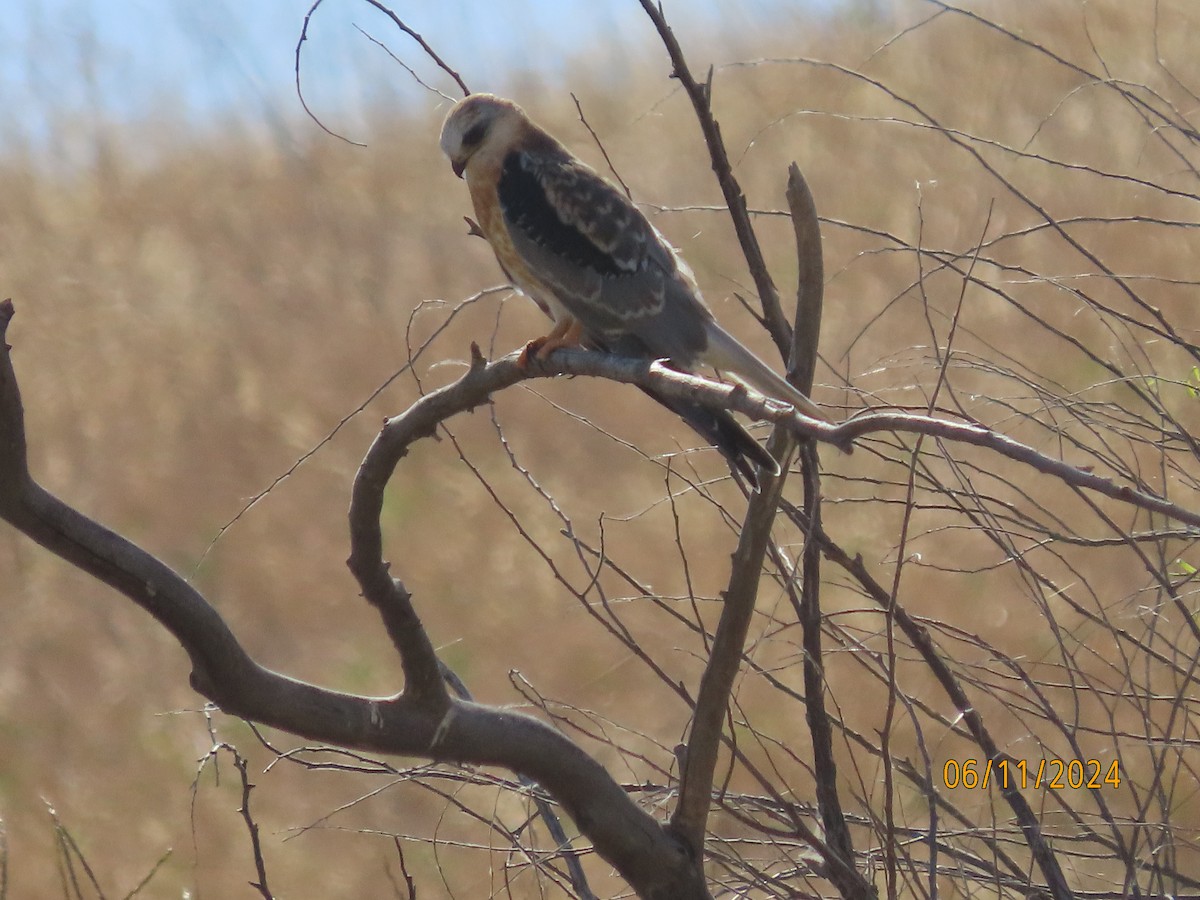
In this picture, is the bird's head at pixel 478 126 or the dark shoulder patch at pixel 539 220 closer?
the dark shoulder patch at pixel 539 220

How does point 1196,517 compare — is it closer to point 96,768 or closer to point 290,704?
point 290,704

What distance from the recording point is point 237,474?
542cm

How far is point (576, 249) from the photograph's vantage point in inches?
92.4

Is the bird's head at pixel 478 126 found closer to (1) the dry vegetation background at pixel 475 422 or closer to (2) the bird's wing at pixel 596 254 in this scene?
(2) the bird's wing at pixel 596 254

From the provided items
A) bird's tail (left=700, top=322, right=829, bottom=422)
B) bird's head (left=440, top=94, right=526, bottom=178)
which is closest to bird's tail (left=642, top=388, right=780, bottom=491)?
bird's tail (left=700, top=322, right=829, bottom=422)

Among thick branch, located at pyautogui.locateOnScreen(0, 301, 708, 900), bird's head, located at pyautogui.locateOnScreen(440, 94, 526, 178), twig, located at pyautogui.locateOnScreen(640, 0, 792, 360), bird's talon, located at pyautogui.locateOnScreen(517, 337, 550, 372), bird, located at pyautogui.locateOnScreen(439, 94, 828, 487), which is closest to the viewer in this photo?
thick branch, located at pyautogui.locateOnScreen(0, 301, 708, 900)

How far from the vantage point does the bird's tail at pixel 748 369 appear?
1.66 m

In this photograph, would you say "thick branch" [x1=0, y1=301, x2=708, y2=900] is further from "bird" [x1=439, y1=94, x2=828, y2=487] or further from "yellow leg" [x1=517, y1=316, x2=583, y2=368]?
"bird" [x1=439, y1=94, x2=828, y2=487]

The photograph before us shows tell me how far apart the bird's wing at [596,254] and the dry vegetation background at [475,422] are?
108cm

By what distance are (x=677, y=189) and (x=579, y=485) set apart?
186 cm

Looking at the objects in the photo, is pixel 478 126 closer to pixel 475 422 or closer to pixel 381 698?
pixel 381 698

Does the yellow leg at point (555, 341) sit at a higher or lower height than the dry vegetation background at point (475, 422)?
lower

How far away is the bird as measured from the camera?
2250 millimetres

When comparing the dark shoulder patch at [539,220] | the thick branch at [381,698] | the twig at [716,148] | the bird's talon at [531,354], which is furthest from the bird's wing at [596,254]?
the thick branch at [381,698]
